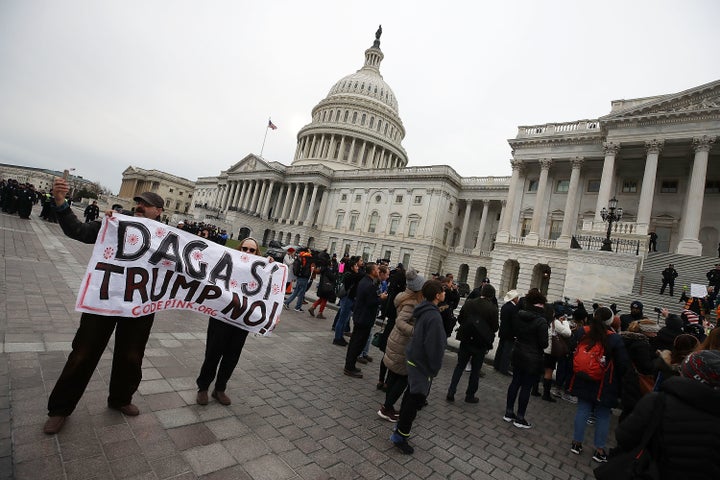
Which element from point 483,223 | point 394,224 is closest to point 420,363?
point 483,223

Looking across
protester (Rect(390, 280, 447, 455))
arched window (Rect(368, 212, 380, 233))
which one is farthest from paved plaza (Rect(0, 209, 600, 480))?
arched window (Rect(368, 212, 380, 233))

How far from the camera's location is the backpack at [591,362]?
15.9ft

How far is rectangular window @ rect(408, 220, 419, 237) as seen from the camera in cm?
4766

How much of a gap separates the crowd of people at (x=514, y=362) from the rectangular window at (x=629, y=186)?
26.1m

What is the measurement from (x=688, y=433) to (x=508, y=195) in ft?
110

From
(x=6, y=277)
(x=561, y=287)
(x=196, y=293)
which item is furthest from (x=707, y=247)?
(x=6, y=277)

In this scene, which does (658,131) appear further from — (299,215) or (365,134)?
(365,134)

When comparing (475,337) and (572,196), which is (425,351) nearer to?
(475,337)

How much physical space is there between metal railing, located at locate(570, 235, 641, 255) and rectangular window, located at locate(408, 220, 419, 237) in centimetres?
2684

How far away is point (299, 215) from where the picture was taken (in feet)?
197

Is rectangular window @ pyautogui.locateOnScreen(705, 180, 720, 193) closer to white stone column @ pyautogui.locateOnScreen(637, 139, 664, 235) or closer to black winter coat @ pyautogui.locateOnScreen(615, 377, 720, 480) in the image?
white stone column @ pyautogui.locateOnScreen(637, 139, 664, 235)

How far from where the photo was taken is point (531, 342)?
5.61 metres

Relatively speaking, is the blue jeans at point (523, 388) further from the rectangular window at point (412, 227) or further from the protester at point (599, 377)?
the rectangular window at point (412, 227)

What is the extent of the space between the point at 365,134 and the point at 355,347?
228 feet
